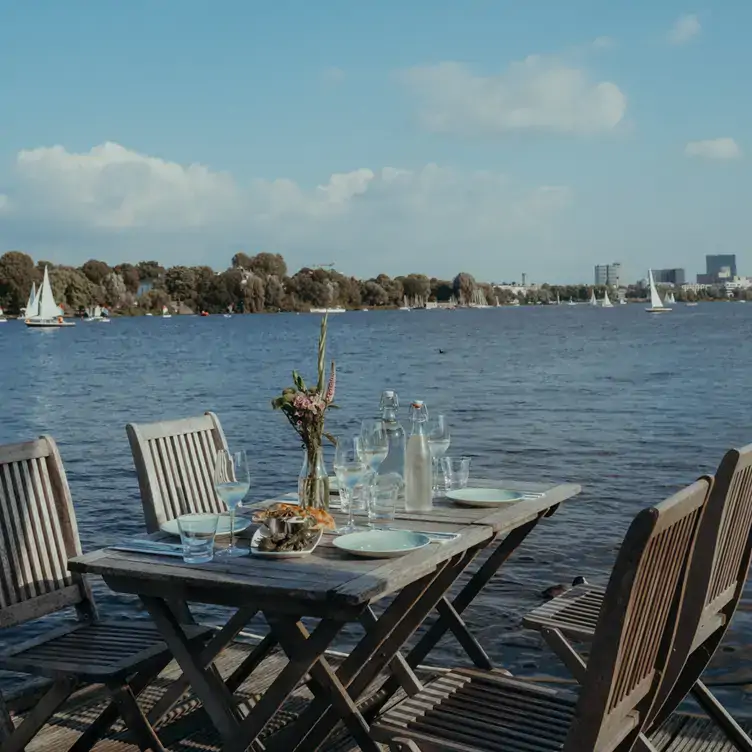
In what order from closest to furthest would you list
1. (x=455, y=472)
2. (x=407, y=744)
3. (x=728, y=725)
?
(x=407, y=744) → (x=728, y=725) → (x=455, y=472)

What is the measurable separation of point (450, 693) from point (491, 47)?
12425mm

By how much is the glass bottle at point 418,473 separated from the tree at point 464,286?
172 m

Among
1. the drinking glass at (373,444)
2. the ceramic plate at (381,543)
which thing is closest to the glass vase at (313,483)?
the drinking glass at (373,444)

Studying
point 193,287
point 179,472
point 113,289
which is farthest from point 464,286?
point 179,472

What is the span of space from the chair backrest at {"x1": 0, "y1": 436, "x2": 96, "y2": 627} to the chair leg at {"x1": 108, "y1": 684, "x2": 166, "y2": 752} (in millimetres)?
509

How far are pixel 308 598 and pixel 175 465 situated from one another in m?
1.84

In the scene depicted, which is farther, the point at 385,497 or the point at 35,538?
the point at 35,538

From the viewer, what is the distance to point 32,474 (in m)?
3.85

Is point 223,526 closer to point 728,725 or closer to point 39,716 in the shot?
point 39,716

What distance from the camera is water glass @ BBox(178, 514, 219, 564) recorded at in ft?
10.1

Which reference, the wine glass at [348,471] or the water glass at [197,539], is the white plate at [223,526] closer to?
the water glass at [197,539]

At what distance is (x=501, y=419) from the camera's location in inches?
779

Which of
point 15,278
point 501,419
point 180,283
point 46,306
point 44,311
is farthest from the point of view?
point 180,283

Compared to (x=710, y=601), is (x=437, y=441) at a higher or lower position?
higher
